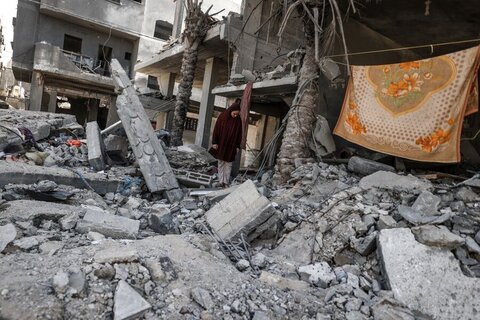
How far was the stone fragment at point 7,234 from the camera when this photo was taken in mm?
2716

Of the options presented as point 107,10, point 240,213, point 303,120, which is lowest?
point 240,213

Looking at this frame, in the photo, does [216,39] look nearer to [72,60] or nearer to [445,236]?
[445,236]

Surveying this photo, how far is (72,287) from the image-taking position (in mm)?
2139

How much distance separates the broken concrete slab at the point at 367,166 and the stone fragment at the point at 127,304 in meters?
3.94

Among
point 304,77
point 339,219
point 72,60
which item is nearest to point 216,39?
point 304,77

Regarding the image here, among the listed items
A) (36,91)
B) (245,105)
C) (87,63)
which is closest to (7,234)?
(245,105)

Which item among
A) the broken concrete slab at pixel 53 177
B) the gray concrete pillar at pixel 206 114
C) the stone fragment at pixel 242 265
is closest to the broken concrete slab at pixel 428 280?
the stone fragment at pixel 242 265

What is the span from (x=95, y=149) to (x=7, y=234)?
13.9 ft

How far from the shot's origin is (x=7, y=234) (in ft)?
9.39

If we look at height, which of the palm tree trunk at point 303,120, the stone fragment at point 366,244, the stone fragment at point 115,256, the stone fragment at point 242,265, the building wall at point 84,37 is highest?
the building wall at point 84,37

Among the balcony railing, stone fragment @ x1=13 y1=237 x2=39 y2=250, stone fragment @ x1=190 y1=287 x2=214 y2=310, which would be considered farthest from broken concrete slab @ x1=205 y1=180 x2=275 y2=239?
the balcony railing

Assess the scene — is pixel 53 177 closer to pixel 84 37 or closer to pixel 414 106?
pixel 414 106

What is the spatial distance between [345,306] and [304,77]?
13.5 ft

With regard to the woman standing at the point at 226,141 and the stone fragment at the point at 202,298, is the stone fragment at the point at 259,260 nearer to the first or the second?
the stone fragment at the point at 202,298
